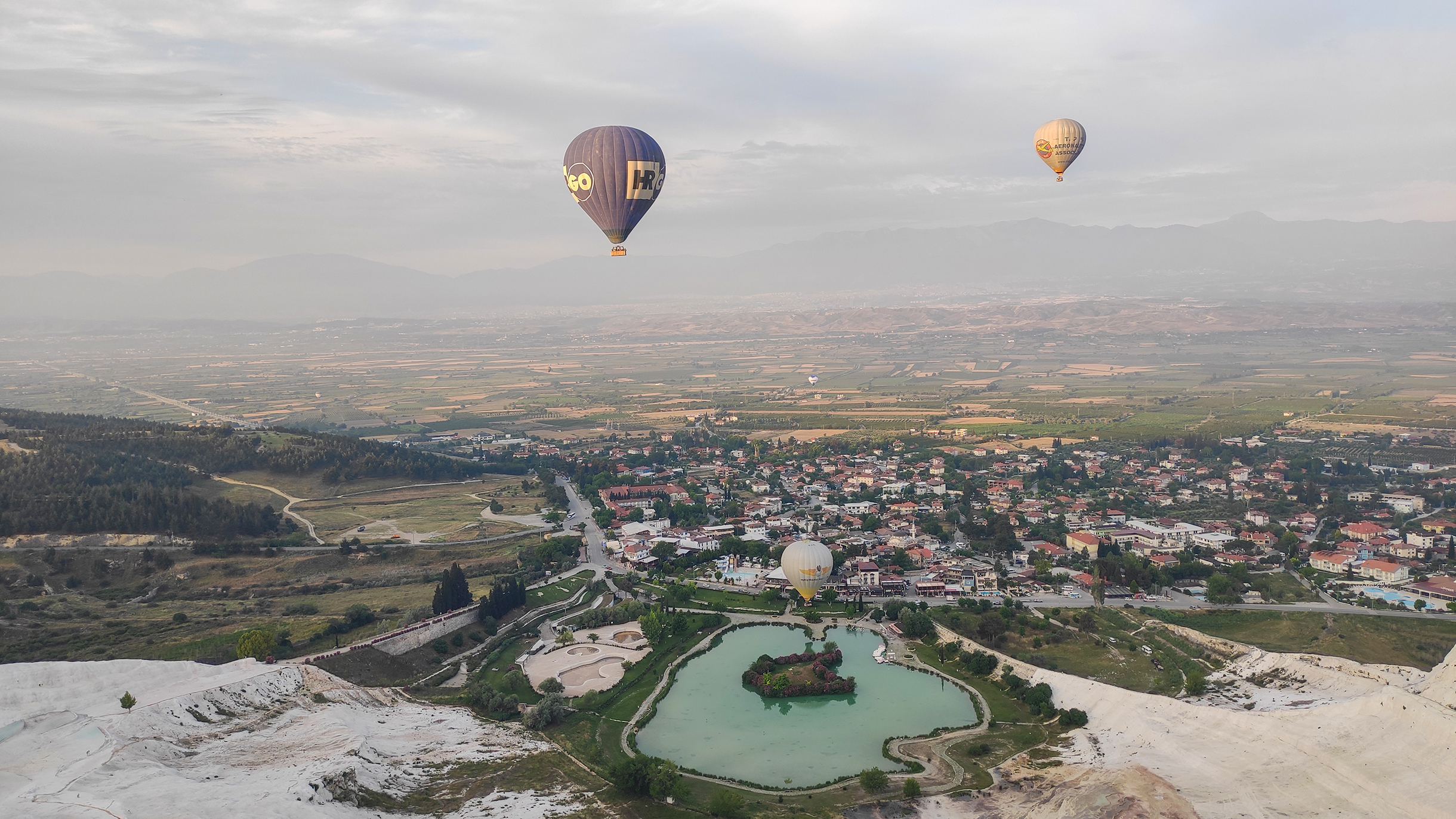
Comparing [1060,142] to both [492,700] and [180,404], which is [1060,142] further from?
[180,404]

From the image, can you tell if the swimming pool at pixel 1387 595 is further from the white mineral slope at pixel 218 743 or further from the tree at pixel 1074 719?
the white mineral slope at pixel 218 743

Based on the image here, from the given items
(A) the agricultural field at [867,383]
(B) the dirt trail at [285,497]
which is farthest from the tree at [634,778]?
(A) the agricultural field at [867,383]

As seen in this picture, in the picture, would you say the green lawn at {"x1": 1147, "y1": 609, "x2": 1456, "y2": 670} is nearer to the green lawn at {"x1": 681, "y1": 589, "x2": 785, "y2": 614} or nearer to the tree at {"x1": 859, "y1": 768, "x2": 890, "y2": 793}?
the green lawn at {"x1": 681, "y1": 589, "x2": 785, "y2": 614}

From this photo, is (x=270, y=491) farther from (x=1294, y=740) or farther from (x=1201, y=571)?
(x=1294, y=740)

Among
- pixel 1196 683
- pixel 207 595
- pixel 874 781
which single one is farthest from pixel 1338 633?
pixel 207 595

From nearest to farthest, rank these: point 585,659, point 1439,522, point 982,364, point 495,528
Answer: point 585,659, point 1439,522, point 495,528, point 982,364

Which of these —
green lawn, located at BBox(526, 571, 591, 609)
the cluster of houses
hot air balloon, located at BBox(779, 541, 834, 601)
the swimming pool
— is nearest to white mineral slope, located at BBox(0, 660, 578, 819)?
green lawn, located at BBox(526, 571, 591, 609)

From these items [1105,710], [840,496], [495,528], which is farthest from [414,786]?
[840,496]
